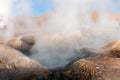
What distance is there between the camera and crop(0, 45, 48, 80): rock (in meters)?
20.0

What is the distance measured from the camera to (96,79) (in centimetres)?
1533

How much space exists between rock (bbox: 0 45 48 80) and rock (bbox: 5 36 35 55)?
12.6 metres

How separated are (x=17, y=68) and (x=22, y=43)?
17.1 m

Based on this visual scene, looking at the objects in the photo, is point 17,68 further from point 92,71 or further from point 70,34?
point 70,34

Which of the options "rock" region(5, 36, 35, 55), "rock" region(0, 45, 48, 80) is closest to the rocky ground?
"rock" region(0, 45, 48, 80)

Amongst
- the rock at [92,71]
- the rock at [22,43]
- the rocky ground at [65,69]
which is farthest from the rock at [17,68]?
the rock at [22,43]

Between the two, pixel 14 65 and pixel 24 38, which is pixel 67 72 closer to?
pixel 14 65

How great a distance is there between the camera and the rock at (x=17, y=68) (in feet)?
65.5


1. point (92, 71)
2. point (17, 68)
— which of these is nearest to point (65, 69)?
point (92, 71)

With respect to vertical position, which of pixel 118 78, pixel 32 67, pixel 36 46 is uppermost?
pixel 36 46

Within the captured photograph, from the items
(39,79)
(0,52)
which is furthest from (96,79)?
(0,52)

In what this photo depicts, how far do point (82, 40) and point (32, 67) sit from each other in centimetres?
1529

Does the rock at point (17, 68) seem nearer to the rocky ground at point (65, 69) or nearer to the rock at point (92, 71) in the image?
the rocky ground at point (65, 69)

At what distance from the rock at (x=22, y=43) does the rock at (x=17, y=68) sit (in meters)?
12.6
